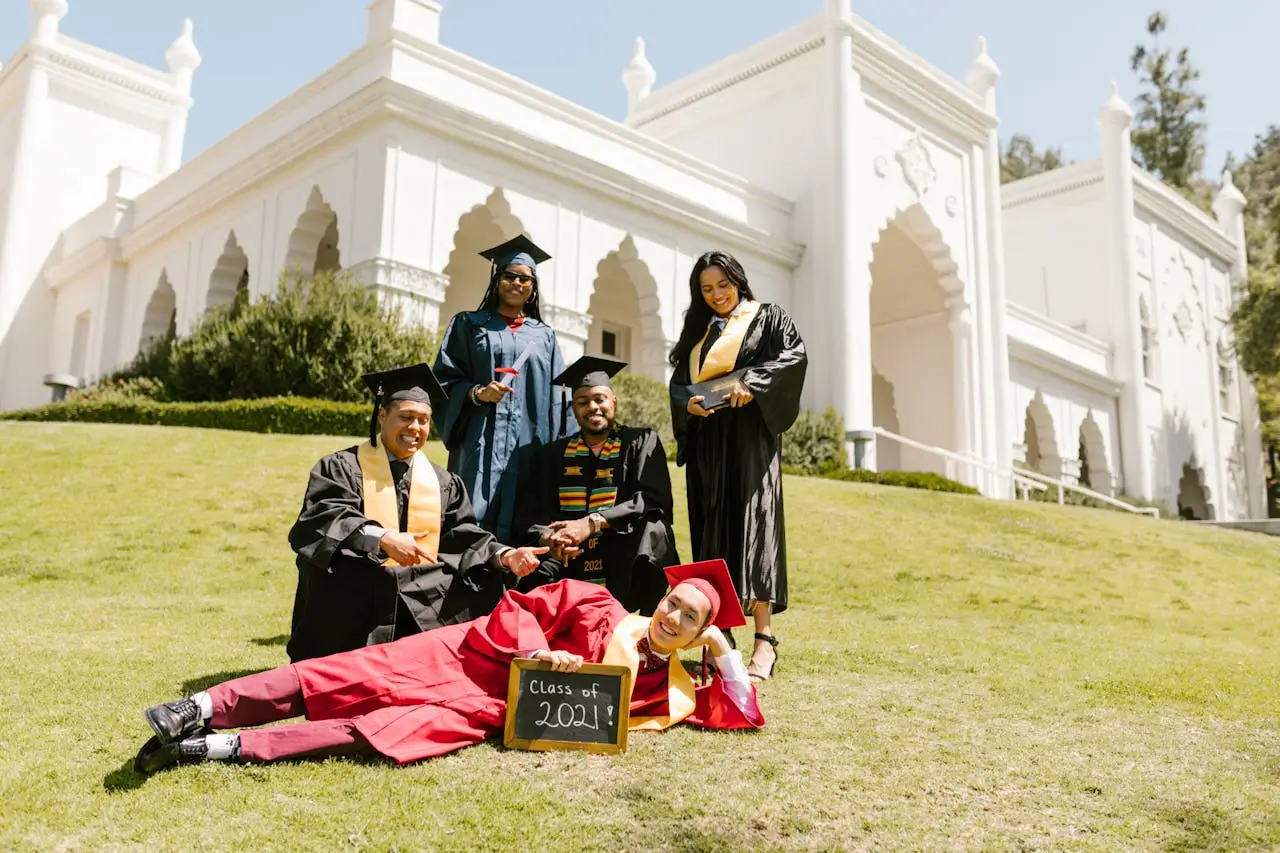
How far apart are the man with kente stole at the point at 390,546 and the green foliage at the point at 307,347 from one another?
8.35 m

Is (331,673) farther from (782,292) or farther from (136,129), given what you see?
(136,129)

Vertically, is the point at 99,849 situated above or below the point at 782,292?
below

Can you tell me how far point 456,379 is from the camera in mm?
5117

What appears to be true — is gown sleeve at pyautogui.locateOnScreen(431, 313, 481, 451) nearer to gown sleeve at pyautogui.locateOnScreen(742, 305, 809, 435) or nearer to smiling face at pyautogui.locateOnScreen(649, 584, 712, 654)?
gown sleeve at pyautogui.locateOnScreen(742, 305, 809, 435)

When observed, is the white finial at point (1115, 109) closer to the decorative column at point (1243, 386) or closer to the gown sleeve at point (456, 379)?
the decorative column at point (1243, 386)

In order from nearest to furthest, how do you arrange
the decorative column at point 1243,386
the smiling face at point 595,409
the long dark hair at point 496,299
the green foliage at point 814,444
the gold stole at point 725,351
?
the smiling face at point 595,409
the gold stole at point 725,351
the long dark hair at point 496,299
the green foliage at point 814,444
the decorative column at point 1243,386

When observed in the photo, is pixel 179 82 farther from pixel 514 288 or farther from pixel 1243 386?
pixel 1243 386

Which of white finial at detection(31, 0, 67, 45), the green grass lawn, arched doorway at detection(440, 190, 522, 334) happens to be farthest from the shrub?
white finial at detection(31, 0, 67, 45)

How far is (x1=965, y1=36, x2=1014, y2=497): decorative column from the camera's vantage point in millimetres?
21406

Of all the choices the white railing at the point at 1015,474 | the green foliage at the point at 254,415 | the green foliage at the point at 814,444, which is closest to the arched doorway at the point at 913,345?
the white railing at the point at 1015,474

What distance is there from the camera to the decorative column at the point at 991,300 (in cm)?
2141

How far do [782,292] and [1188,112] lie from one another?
2814 cm

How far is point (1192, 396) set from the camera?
30.7 m

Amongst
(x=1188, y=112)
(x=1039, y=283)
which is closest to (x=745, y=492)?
(x=1039, y=283)
